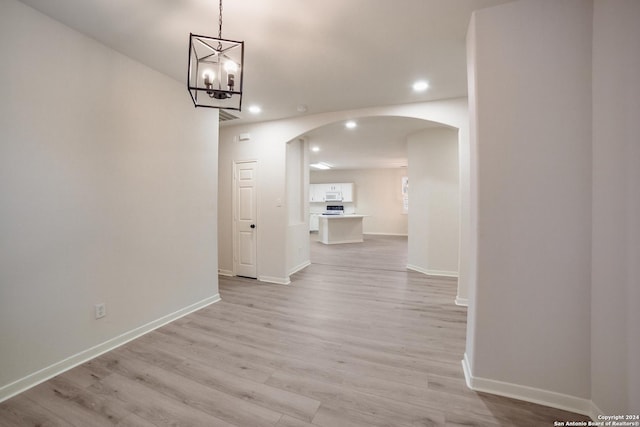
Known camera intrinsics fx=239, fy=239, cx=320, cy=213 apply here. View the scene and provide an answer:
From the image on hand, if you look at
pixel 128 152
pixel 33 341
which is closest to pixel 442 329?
pixel 33 341

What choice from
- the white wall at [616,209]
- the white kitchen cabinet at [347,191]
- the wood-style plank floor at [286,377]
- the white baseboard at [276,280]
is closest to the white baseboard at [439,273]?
the wood-style plank floor at [286,377]

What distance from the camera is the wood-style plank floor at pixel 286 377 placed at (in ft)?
4.96

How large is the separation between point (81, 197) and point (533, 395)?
383 cm

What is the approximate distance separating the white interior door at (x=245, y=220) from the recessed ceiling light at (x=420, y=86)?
114 inches

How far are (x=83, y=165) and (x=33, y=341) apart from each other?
1422 millimetres

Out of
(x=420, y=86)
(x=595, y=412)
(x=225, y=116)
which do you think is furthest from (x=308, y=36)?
(x=595, y=412)

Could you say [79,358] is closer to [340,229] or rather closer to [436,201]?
[436,201]

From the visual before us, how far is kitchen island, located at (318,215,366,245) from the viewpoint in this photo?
859 cm

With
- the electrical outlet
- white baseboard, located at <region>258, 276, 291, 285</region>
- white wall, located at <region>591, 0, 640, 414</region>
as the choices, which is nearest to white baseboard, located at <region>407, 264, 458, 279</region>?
white baseboard, located at <region>258, 276, 291, 285</region>

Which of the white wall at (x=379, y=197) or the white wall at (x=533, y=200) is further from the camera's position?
the white wall at (x=379, y=197)

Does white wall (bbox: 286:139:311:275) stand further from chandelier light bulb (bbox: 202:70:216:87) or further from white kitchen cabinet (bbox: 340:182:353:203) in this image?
white kitchen cabinet (bbox: 340:182:353:203)

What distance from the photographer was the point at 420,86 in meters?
3.05

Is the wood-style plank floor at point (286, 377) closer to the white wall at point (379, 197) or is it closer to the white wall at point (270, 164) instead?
the white wall at point (270, 164)

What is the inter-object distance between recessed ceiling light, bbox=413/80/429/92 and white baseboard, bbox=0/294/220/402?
4035 mm
